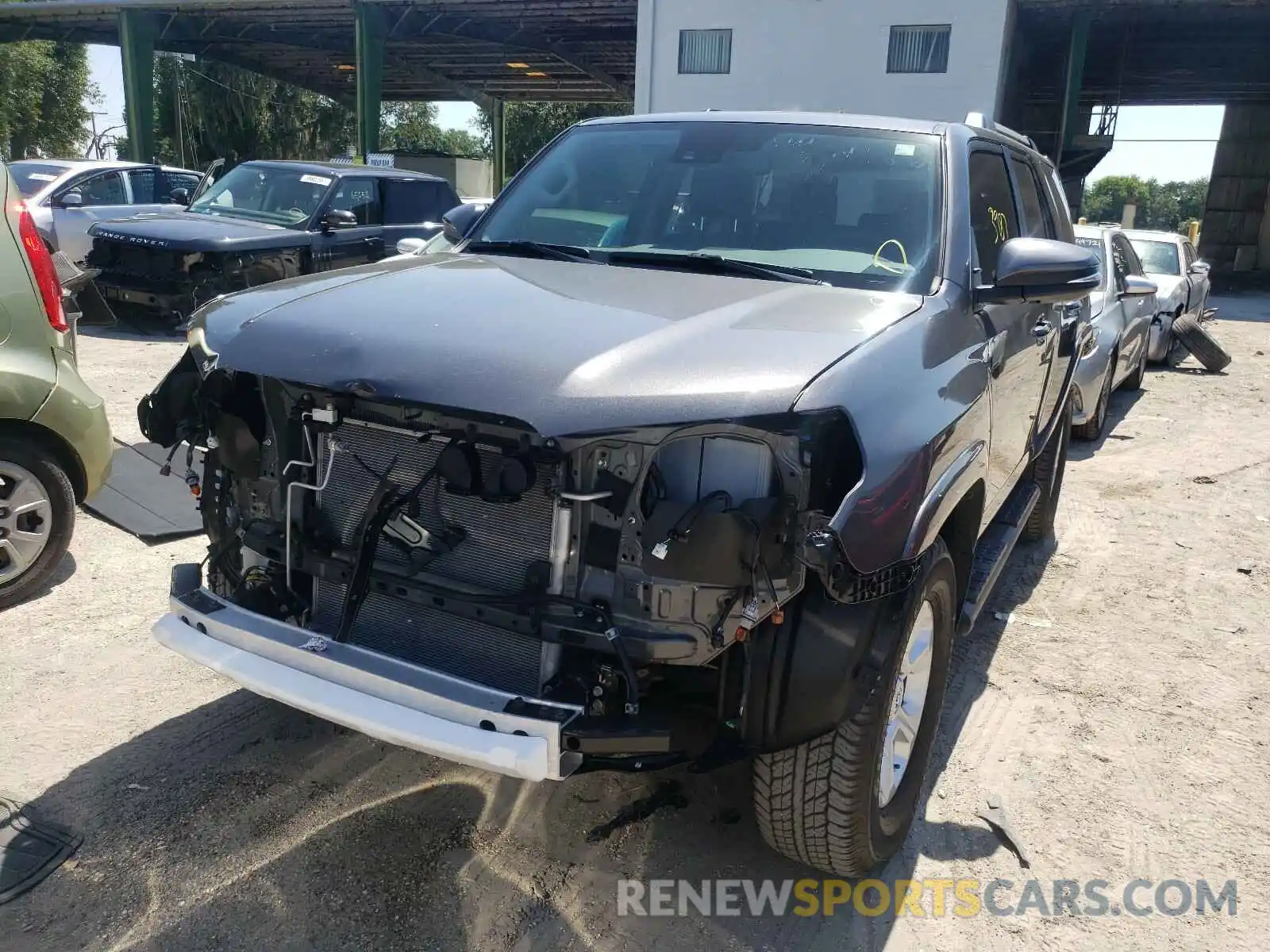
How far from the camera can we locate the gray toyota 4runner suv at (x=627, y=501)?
2209mm

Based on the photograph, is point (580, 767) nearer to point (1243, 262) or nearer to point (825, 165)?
point (825, 165)

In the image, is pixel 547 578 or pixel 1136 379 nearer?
pixel 547 578

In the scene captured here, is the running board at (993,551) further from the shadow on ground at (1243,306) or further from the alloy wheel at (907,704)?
the shadow on ground at (1243,306)

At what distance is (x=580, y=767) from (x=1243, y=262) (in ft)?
120

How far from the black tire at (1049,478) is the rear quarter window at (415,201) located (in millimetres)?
8157

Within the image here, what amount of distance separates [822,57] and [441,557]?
837 inches

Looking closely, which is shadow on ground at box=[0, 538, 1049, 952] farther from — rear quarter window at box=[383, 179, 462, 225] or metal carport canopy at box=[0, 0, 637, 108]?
metal carport canopy at box=[0, 0, 637, 108]

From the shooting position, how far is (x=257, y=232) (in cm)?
A: 1027

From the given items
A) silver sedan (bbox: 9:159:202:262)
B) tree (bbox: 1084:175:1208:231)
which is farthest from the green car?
tree (bbox: 1084:175:1208:231)

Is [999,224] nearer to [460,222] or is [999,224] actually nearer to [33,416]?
[460,222]

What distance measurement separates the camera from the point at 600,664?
2.36 metres

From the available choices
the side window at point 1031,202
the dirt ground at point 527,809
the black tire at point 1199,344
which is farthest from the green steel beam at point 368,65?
the dirt ground at point 527,809

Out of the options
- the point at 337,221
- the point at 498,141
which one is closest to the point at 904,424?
the point at 337,221

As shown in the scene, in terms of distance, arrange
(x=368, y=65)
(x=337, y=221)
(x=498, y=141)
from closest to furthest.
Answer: (x=337, y=221), (x=368, y=65), (x=498, y=141)
